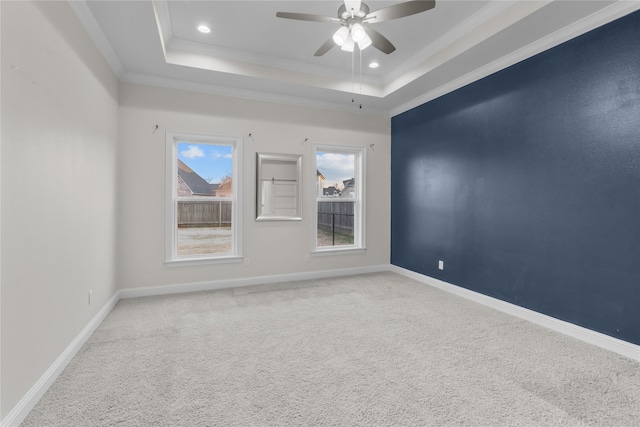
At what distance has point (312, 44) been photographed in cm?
348

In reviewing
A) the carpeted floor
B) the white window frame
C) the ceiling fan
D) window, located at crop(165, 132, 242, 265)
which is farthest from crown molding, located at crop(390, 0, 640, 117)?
window, located at crop(165, 132, 242, 265)

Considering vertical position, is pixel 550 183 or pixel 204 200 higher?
pixel 550 183

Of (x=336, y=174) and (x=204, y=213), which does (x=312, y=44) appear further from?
(x=204, y=213)

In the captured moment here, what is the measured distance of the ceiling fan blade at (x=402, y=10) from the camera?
203 cm

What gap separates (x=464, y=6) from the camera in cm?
282

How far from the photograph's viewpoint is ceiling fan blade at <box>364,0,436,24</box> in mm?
2031

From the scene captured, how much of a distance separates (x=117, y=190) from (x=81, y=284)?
1.47 m

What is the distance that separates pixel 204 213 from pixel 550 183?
161 inches

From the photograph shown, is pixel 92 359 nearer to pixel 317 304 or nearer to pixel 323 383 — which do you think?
pixel 323 383

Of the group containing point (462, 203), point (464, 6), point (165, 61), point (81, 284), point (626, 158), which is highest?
point (464, 6)

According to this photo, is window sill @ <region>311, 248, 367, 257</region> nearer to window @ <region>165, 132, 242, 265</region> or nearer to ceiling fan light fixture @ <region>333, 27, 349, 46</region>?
window @ <region>165, 132, 242, 265</region>

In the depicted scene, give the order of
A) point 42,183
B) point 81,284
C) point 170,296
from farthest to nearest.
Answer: point 170,296, point 81,284, point 42,183

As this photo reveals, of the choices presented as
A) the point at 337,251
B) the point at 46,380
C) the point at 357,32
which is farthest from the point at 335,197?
the point at 46,380

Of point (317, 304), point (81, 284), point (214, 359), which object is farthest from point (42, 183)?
point (317, 304)
